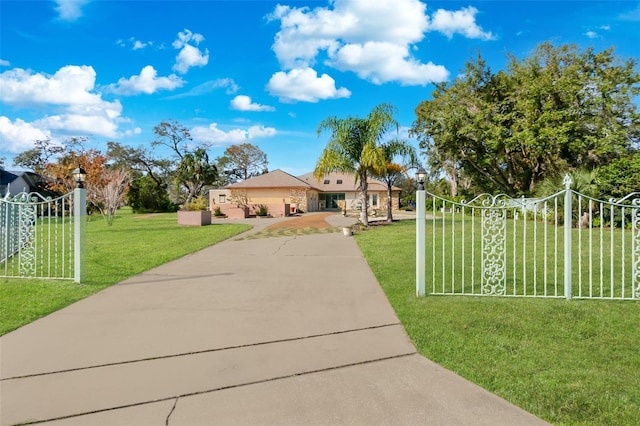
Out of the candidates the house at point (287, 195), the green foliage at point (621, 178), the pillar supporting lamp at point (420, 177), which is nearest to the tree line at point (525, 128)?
the green foliage at point (621, 178)

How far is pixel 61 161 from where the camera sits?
126 feet

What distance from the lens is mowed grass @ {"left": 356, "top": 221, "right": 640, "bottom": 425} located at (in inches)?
107

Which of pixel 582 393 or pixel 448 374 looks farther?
pixel 448 374

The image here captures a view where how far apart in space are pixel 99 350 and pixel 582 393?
4325 millimetres

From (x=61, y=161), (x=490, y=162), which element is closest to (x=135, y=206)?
(x=61, y=161)

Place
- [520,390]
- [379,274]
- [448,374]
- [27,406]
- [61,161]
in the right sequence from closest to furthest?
[27,406], [520,390], [448,374], [379,274], [61,161]

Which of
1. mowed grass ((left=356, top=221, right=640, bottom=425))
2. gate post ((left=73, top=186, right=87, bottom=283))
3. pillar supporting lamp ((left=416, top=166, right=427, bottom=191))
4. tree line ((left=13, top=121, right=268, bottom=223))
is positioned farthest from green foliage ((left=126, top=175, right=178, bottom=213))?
pillar supporting lamp ((left=416, top=166, right=427, bottom=191))

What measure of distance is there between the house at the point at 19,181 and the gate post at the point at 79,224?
3947 cm

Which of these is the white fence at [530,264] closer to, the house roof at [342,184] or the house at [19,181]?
the house roof at [342,184]

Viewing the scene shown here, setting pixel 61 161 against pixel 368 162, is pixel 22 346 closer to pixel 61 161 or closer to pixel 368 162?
pixel 368 162

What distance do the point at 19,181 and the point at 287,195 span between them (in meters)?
29.7

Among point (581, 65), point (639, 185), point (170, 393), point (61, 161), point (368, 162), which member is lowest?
point (170, 393)

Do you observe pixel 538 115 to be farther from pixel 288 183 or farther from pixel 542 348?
pixel 542 348

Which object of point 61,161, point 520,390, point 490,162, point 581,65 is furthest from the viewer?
point 61,161
